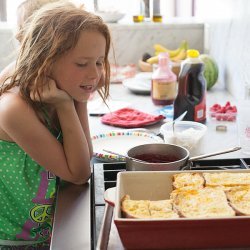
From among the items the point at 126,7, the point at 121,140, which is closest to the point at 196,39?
the point at 126,7

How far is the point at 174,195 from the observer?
906 millimetres

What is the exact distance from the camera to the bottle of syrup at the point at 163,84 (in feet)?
6.73

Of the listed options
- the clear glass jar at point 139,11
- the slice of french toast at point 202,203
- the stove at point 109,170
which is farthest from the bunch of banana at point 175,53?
the slice of french toast at point 202,203

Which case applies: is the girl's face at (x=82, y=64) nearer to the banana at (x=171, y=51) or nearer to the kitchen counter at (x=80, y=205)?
the kitchen counter at (x=80, y=205)

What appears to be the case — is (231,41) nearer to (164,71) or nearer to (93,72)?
(164,71)

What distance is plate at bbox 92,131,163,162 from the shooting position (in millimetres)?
1522

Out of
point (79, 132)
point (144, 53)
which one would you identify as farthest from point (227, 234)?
point (144, 53)

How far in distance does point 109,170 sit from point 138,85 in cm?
114

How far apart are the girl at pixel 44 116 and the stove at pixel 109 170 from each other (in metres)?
0.04

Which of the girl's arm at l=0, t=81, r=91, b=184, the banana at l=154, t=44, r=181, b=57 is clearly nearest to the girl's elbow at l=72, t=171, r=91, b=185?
the girl's arm at l=0, t=81, r=91, b=184

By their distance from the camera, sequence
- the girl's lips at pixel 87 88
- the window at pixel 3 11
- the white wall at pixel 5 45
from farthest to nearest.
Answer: the window at pixel 3 11, the white wall at pixel 5 45, the girl's lips at pixel 87 88

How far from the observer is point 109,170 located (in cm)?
128

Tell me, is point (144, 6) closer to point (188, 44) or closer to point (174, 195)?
point (188, 44)

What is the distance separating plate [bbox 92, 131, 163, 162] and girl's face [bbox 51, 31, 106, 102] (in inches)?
9.8
